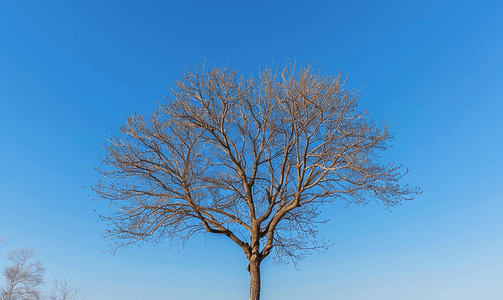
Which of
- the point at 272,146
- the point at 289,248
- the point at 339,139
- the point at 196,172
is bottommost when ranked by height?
the point at 289,248

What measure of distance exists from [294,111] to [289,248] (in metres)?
4.88

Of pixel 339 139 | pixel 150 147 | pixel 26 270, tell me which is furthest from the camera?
pixel 26 270

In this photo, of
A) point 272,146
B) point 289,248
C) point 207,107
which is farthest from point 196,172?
Answer: point 289,248

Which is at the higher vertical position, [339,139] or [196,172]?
[339,139]

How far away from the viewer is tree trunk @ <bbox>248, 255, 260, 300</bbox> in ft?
31.7

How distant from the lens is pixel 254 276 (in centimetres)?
992

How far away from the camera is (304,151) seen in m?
10.1

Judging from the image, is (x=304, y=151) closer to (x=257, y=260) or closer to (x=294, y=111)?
(x=294, y=111)

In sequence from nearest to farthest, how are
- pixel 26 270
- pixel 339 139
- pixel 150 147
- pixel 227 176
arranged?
1. pixel 150 147
2. pixel 339 139
3. pixel 227 176
4. pixel 26 270

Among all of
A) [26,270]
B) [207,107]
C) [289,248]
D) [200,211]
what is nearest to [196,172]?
Answer: [200,211]

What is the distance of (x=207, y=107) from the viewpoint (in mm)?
10430

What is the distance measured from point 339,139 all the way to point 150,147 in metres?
5.83

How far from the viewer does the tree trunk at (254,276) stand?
31.7 ft

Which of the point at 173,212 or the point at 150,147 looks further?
the point at 173,212
